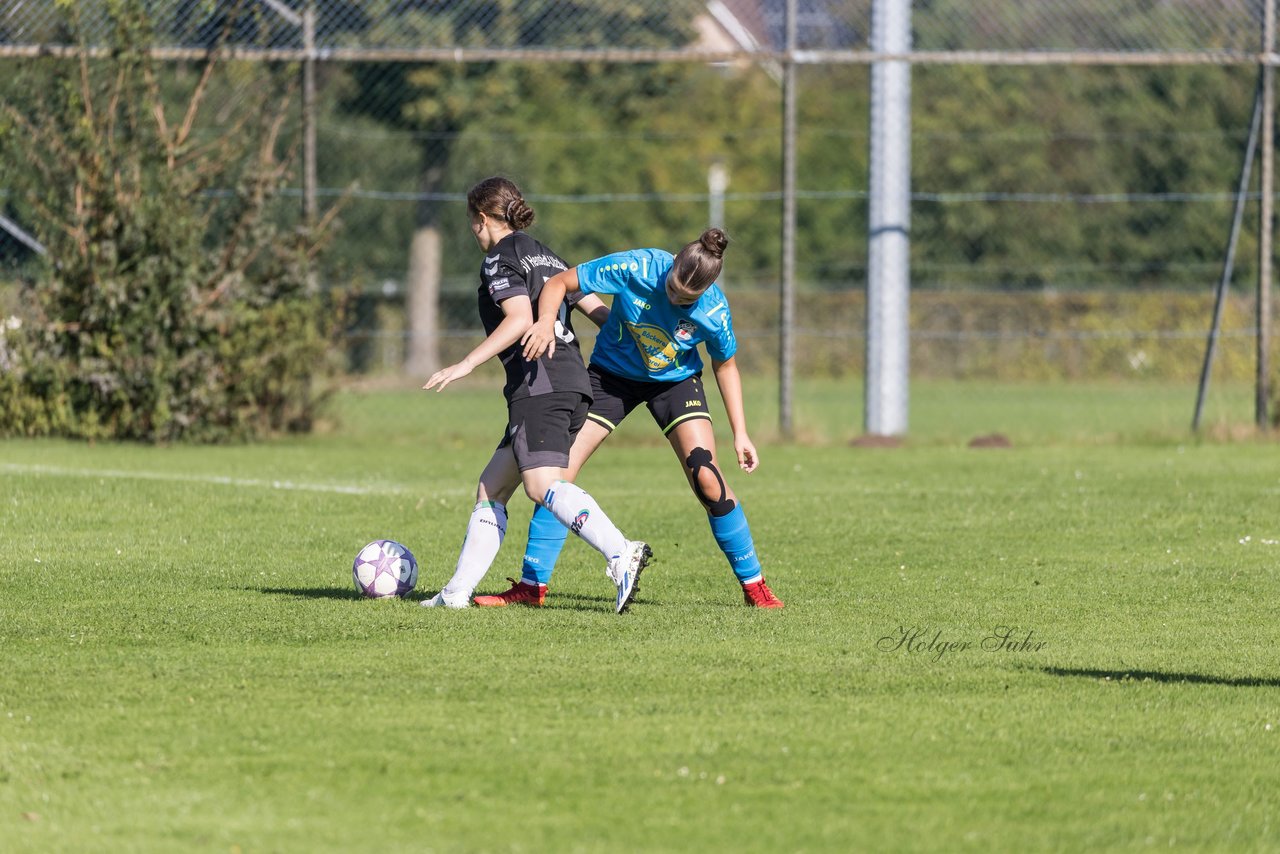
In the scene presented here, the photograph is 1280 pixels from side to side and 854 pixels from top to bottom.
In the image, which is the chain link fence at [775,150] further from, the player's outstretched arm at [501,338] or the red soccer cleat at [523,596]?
the player's outstretched arm at [501,338]

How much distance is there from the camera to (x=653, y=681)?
5.95 meters

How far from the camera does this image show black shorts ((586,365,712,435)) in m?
7.82

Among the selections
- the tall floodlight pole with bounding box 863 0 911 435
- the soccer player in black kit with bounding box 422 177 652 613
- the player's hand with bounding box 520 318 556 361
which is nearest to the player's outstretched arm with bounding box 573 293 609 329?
the soccer player in black kit with bounding box 422 177 652 613

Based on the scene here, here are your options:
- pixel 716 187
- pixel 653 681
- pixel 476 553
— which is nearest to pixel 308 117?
pixel 476 553

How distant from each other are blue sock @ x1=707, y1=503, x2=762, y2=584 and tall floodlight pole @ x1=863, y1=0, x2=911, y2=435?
30.0 ft

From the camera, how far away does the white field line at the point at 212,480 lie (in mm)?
12016

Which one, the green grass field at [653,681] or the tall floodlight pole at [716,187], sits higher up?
the tall floodlight pole at [716,187]

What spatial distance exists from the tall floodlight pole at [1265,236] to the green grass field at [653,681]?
4692mm

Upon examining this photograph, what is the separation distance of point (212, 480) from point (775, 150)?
3305 centimetres

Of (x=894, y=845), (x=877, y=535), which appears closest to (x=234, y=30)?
(x=877, y=535)

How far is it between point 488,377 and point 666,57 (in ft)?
46.4

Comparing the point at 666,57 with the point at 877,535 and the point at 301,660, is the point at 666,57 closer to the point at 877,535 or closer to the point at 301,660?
the point at 877,535

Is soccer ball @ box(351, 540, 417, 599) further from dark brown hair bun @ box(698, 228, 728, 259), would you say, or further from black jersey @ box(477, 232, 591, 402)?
dark brown hair bun @ box(698, 228, 728, 259)

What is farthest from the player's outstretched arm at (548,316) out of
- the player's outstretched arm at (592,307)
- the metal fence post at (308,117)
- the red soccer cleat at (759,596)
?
the metal fence post at (308,117)
